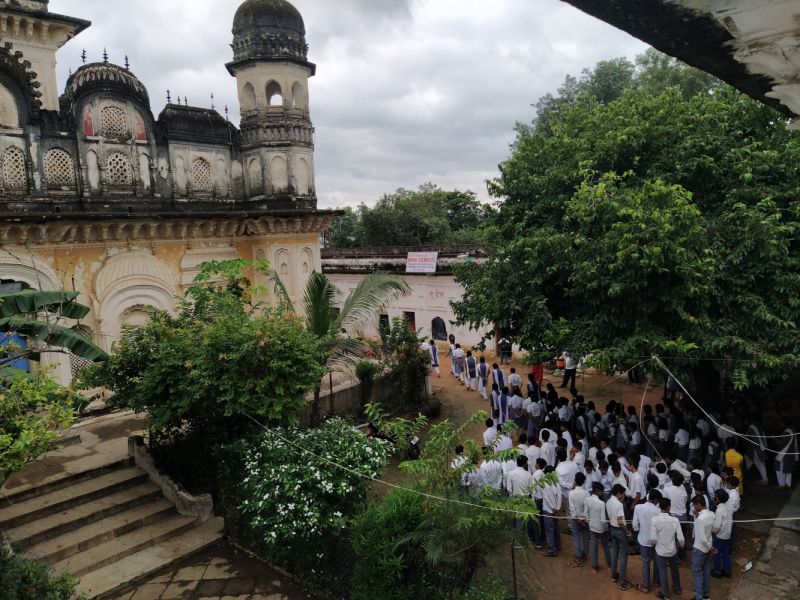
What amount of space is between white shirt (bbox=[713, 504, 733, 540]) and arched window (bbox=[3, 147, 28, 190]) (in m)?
12.6

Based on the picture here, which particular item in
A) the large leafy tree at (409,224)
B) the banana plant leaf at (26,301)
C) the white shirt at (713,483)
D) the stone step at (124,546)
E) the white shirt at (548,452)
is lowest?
the stone step at (124,546)

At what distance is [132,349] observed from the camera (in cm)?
754

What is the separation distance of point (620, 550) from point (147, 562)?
5.62m

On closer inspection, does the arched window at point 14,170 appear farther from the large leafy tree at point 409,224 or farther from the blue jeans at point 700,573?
the large leafy tree at point 409,224

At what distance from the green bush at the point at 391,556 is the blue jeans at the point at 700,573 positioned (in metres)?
2.78

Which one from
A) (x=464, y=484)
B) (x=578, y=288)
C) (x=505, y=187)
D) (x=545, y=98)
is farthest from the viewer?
(x=545, y=98)

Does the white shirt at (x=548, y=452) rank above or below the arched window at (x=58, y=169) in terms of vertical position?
below

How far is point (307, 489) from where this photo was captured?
230 inches

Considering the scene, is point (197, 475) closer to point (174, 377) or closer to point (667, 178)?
point (174, 377)

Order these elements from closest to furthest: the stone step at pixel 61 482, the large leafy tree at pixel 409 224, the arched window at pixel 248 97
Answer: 1. the stone step at pixel 61 482
2. the arched window at pixel 248 97
3. the large leafy tree at pixel 409 224

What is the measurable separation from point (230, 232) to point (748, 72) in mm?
12575

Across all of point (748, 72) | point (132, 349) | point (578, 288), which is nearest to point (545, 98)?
point (578, 288)

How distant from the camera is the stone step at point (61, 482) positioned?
7.24 m

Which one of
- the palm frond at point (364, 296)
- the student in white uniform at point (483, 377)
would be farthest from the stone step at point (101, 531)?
the student in white uniform at point (483, 377)
